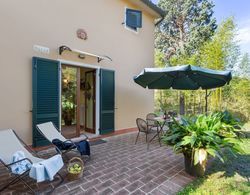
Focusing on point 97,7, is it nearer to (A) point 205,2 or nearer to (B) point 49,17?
(B) point 49,17

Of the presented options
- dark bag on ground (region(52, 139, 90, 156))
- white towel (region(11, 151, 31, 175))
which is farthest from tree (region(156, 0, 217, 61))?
white towel (region(11, 151, 31, 175))

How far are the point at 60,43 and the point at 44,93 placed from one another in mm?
1521

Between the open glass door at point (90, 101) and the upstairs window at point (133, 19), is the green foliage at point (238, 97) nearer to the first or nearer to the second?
the upstairs window at point (133, 19)

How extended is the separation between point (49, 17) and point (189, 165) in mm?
4991

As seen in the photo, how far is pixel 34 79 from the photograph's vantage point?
14.0 ft

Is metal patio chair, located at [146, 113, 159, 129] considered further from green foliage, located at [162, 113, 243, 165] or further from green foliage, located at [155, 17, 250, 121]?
green foliage, located at [155, 17, 250, 121]

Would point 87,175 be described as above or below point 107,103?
below

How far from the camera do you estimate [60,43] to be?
4.88 m

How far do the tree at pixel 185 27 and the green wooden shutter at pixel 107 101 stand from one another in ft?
30.4

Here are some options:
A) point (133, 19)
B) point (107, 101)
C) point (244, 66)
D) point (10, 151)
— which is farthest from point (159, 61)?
point (10, 151)

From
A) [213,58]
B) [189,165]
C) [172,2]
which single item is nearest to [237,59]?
[213,58]

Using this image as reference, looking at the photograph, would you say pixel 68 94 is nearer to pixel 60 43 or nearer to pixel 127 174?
pixel 60 43

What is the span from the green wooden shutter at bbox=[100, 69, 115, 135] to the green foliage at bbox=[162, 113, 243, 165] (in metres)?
2.93

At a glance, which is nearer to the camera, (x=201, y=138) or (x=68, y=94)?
(x=201, y=138)
